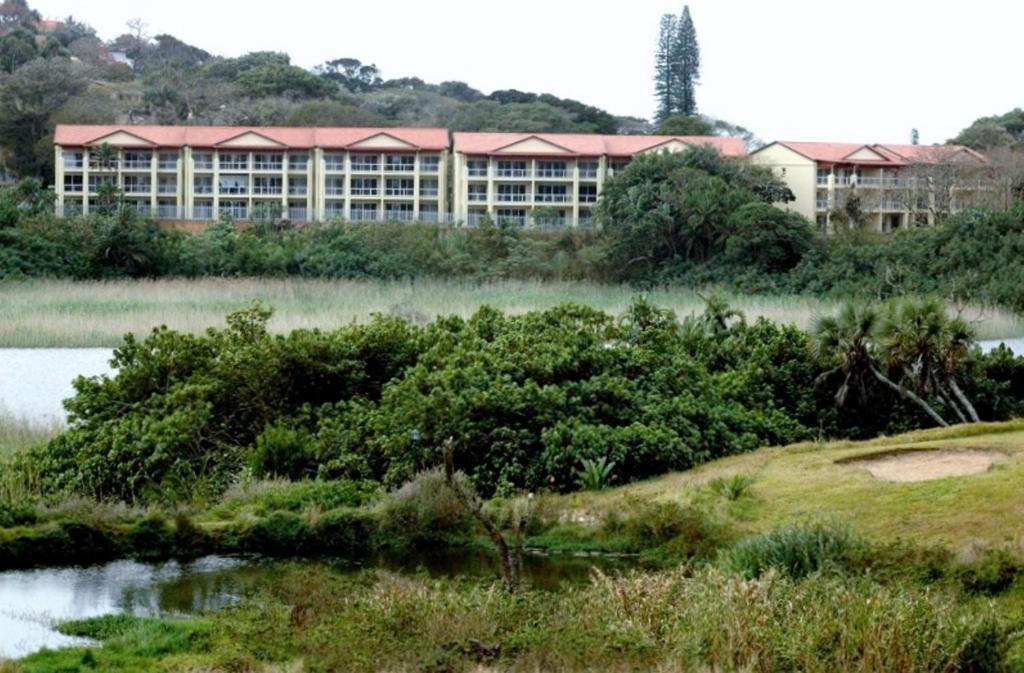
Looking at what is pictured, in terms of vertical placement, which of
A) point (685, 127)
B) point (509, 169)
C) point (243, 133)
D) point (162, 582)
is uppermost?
point (685, 127)

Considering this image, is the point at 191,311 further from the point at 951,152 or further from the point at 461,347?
the point at 951,152

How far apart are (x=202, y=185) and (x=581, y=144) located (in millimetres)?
19959

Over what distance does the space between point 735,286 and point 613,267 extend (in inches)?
268

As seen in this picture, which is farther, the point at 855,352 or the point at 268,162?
the point at 268,162

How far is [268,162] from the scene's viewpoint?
7644 centimetres

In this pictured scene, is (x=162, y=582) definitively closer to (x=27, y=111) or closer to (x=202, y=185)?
(x=202, y=185)

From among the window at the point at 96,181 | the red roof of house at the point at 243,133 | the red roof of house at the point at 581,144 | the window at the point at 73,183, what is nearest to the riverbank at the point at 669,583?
the red roof of house at the point at 581,144

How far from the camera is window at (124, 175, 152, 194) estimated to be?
7588cm

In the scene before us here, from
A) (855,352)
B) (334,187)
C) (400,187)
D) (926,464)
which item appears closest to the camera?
(926,464)

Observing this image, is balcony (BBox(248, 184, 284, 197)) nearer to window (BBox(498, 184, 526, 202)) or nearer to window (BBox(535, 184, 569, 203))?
window (BBox(498, 184, 526, 202))

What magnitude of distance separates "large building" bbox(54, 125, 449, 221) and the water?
128 ft

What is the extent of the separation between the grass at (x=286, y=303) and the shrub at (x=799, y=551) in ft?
60.0

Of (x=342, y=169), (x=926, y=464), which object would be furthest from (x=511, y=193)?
(x=926, y=464)

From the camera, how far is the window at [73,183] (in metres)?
75.2
